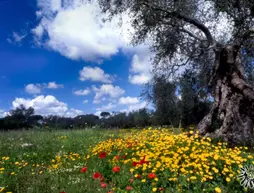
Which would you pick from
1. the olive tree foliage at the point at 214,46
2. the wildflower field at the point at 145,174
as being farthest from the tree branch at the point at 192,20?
the wildflower field at the point at 145,174

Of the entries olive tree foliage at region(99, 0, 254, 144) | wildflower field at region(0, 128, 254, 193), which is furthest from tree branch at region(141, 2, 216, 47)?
wildflower field at region(0, 128, 254, 193)

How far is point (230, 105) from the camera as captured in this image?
13.7 metres

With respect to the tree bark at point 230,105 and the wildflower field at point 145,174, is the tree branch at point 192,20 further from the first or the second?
the wildflower field at point 145,174

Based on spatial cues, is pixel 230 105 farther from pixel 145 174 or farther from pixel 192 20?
pixel 145 174

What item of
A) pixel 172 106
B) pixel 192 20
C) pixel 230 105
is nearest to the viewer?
pixel 230 105

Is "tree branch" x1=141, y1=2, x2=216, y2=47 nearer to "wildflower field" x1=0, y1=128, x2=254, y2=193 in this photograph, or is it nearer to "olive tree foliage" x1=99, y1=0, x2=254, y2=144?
"olive tree foliage" x1=99, y1=0, x2=254, y2=144

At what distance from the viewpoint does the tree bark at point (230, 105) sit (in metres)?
13.0

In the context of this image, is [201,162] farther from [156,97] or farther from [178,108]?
[178,108]

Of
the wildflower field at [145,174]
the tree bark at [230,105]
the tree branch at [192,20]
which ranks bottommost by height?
the wildflower field at [145,174]

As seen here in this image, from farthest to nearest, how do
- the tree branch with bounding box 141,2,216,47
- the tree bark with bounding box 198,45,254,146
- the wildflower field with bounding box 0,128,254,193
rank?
the tree branch with bounding box 141,2,216,47 < the tree bark with bounding box 198,45,254,146 < the wildflower field with bounding box 0,128,254,193

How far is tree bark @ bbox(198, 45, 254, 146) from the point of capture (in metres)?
13.0

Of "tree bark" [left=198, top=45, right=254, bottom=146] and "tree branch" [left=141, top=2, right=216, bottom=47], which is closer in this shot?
"tree bark" [left=198, top=45, right=254, bottom=146]

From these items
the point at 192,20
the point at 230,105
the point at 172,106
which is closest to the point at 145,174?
the point at 230,105

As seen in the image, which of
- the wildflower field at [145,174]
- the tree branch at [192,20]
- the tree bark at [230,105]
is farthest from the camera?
the tree branch at [192,20]
